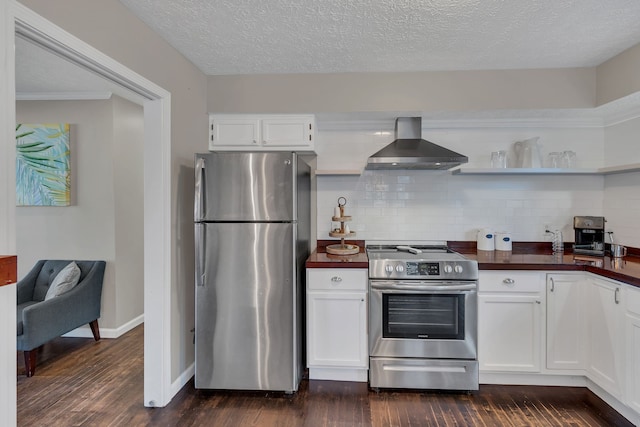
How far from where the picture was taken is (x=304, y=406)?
2.36 metres

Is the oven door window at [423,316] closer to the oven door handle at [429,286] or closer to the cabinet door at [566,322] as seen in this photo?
the oven door handle at [429,286]

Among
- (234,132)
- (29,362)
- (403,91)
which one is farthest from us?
(234,132)

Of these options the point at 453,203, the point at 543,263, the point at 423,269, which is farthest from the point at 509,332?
the point at 453,203

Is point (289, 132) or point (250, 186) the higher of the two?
point (289, 132)

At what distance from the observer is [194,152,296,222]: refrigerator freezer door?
7.94 feet

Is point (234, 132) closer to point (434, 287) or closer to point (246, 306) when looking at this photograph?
point (246, 306)

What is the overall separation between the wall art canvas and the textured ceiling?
1.97m

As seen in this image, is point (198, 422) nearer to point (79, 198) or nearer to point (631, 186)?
point (79, 198)

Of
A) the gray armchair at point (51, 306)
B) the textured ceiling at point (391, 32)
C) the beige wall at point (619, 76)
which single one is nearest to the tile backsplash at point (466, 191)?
the beige wall at point (619, 76)

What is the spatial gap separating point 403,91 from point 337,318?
75.6 inches

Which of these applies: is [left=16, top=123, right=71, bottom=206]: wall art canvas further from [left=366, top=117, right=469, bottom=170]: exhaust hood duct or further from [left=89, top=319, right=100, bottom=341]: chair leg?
[left=366, top=117, right=469, bottom=170]: exhaust hood duct

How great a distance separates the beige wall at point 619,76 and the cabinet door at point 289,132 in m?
2.32

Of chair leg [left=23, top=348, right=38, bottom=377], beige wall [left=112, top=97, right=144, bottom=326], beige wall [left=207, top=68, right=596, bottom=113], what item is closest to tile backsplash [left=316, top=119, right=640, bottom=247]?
beige wall [left=207, top=68, right=596, bottom=113]

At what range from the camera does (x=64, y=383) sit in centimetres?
267
